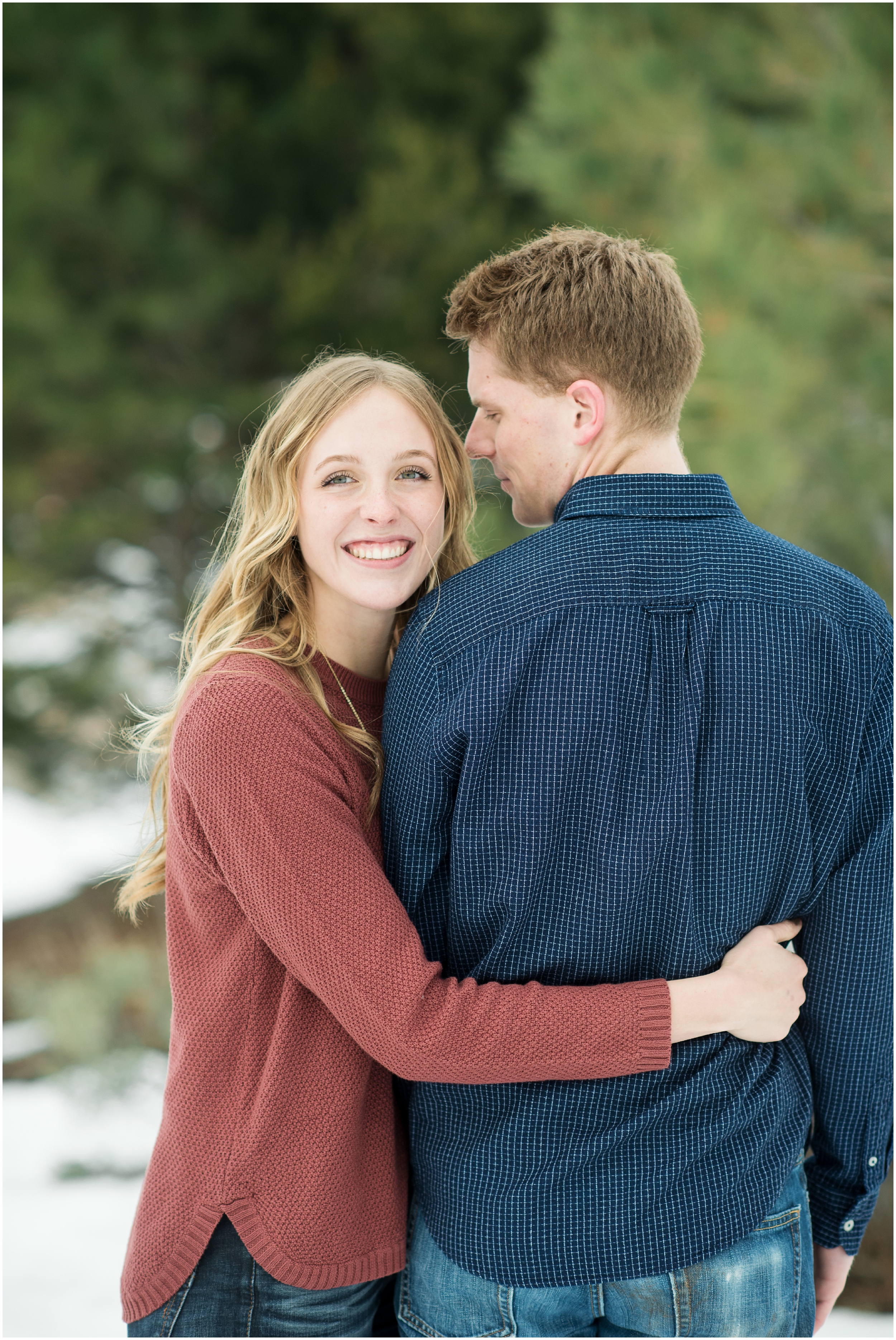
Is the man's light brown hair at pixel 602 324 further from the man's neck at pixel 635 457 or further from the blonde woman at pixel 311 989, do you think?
the blonde woman at pixel 311 989

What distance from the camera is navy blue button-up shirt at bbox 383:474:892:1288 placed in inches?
42.7

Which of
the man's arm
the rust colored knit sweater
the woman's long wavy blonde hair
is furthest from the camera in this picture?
the woman's long wavy blonde hair

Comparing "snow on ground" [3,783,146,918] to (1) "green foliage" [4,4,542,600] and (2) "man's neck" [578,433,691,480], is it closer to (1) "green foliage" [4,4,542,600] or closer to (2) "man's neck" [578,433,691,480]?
(1) "green foliage" [4,4,542,600]

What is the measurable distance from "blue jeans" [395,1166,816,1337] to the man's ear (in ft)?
2.74

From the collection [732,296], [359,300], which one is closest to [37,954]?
[359,300]

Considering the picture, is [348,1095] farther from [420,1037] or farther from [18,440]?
[18,440]

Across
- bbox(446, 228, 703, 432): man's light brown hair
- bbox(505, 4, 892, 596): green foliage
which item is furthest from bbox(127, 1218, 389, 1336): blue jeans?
bbox(505, 4, 892, 596): green foliage

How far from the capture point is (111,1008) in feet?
14.5

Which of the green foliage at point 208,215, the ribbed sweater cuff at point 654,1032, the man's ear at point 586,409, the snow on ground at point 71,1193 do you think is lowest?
the snow on ground at point 71,1193

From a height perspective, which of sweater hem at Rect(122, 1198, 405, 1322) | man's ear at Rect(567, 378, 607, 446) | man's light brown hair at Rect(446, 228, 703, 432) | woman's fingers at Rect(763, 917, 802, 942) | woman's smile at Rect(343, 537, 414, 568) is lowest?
sweater hem at Rect(122, 1198, 405, 1322)

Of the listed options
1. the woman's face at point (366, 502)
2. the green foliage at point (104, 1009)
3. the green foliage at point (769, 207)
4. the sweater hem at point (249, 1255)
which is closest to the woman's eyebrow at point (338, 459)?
the woman's face at point (366, 502)

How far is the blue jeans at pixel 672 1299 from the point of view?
1.11 m

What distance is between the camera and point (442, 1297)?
118 centimetres

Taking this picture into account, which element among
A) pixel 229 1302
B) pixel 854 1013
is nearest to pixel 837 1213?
pixel 854 1013
